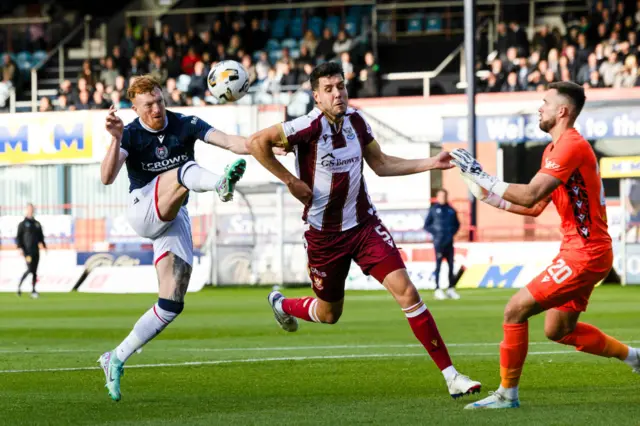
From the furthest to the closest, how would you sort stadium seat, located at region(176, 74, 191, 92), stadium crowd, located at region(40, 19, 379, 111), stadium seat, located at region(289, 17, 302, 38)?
1. stadium seat, located at region(289, 17, 302, 38)
2. stadium seat, located at region(176, 74, 191, 92)
3. stadium crowd, located at region(40, 19, 379, 111)

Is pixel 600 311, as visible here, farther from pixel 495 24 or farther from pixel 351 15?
pixel 351 15

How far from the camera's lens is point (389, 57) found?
3591 centimetres

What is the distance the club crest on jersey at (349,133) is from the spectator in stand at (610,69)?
22805 mm

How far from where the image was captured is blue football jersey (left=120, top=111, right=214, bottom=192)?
9719 millimetres

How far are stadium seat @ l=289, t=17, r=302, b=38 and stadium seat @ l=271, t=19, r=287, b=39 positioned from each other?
0.61ft

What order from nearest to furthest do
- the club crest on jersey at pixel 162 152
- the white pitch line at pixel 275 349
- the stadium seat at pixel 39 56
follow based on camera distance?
the club crest on jersey at pixel 162 152 < the white pitch line at pixel 275 349 < the stadium seat at pixel 39 56

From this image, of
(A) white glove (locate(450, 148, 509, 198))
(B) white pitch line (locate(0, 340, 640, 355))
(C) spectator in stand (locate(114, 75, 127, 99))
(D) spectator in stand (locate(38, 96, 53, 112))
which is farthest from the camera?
(C) spectator in stand (locate(114, 75, 127, 99))

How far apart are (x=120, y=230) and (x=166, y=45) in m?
6.97

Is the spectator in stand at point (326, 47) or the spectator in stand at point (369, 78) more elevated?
the spectator in stand at point (326, 47)

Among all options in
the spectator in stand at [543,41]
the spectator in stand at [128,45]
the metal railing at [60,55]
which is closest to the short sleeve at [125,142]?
the spectator in stand at [543,41]

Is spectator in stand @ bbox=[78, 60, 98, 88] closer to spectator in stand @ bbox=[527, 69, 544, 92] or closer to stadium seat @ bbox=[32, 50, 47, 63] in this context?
stadium seat @ bbox=[32, 50, 47, 63]

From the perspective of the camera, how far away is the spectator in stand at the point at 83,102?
114 ft

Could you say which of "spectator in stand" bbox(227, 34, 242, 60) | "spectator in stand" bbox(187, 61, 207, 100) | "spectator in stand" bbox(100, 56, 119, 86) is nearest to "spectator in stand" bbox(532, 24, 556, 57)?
"spectator in stand" bbox(227, 34, 242, 60)

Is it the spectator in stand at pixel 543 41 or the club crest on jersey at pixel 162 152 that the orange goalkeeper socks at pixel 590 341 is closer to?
the club crest on jersey at pixel 162 152
